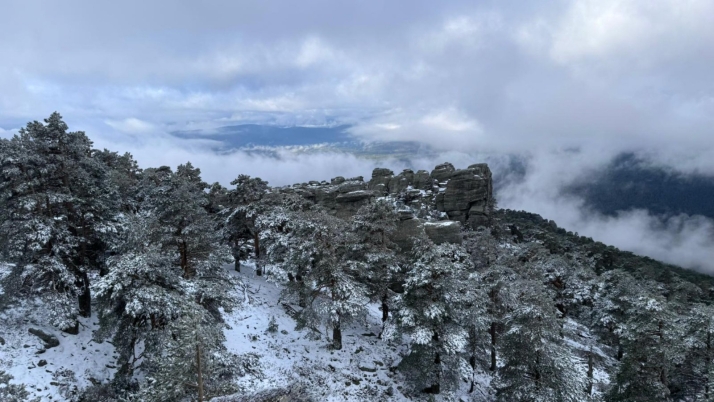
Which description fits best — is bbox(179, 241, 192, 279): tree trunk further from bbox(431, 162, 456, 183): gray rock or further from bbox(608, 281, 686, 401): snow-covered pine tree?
bbox(431, 162, 456, 183): gray rock

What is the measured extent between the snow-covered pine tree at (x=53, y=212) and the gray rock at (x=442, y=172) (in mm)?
73453

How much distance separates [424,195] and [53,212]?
6569 centimetres

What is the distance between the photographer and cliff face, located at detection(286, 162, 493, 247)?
1581 inches

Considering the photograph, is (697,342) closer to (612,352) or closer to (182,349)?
(612,352)

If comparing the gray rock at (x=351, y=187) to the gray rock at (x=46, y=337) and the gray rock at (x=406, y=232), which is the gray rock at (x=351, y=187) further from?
the gray rock at (x=46, y=337)

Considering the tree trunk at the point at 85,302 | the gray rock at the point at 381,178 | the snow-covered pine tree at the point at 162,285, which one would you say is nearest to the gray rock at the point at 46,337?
the tree trunk at the point at 85,302

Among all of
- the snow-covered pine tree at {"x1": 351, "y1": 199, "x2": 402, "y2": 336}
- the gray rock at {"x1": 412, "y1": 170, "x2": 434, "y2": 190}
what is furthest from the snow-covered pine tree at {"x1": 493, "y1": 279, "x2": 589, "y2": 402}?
the gray rock at {"x1": 412, "y1": 170, "x2": 434, "y2": 190}

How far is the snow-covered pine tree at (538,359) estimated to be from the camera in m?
17.6

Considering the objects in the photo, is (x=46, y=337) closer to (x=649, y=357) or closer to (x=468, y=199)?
(x=649, y=357)

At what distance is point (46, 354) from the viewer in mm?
16500

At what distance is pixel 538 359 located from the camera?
1823 centimetres

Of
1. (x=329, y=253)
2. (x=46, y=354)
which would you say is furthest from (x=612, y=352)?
(x=46, y=354)

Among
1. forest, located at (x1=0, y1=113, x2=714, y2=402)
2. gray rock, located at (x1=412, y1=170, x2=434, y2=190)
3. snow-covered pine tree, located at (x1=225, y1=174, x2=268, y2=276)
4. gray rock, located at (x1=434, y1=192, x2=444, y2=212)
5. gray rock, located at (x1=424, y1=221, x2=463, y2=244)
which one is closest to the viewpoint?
forest, located at (x1=0, y1=113, x2=714, y2=402)

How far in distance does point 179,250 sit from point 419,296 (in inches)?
549
